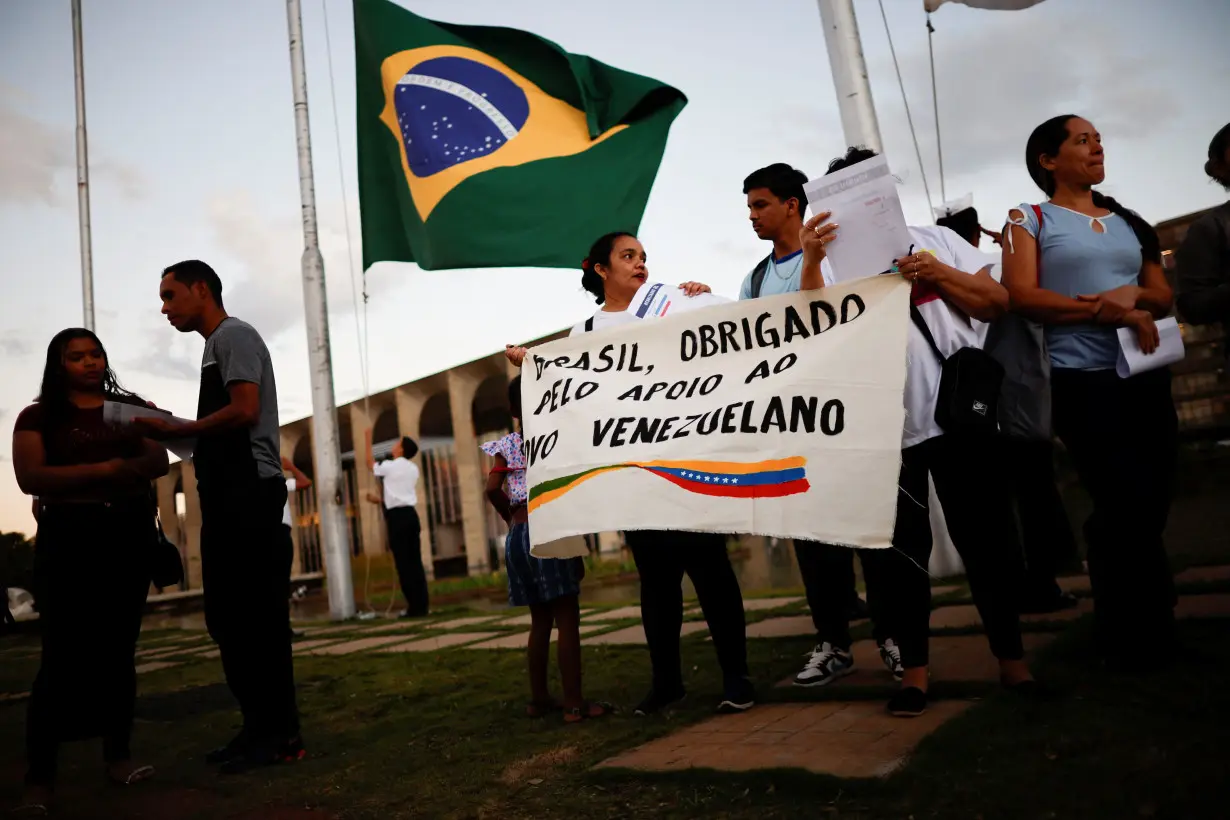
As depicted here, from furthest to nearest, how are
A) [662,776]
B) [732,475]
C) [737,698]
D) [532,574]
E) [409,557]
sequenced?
[409,557]
[532,574]
[737,698]
[732,475]
[662,776]

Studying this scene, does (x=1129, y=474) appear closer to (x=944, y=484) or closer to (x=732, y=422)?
(x=944, y=484)

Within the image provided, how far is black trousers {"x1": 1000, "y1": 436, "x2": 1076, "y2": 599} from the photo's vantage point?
4.11 m

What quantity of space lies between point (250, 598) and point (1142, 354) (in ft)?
10.1

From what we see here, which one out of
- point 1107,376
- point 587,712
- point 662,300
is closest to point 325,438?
point 587,712

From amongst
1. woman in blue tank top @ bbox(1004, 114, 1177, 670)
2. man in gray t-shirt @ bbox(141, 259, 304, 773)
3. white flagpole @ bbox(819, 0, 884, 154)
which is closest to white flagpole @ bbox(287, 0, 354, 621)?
white flagpole @ bbox(819, 0, 884, 154)

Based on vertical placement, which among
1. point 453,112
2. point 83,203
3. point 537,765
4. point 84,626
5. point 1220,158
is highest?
point 83,203

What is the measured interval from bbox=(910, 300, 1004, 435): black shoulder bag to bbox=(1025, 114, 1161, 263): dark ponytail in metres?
0.76

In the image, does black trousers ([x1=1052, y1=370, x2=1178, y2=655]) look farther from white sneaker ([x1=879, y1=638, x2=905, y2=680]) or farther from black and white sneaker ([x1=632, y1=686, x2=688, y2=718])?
black and white sneaker ([x1=632, y1=686, x2=688, y2=718])

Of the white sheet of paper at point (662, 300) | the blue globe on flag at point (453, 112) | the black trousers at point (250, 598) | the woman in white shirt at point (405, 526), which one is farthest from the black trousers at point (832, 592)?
the woman in white shirt at point (405, 526)

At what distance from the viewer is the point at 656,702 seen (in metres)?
3.32

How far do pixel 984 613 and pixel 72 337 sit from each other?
10.6ft

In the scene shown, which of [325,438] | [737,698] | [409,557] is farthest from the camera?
[325,438]

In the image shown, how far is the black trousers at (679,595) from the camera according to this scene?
3.22 m

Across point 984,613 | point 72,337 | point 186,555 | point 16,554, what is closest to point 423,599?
point 72,337
